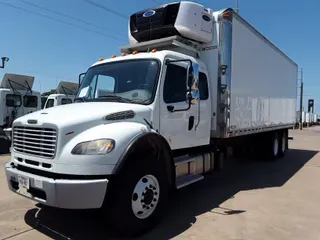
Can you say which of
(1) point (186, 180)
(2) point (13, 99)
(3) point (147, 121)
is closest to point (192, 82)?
(3) point (147, 121)

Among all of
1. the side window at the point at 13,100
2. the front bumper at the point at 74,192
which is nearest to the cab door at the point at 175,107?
the front bumper at the point at 74,192

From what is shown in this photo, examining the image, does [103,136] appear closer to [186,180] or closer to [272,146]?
[186,180]

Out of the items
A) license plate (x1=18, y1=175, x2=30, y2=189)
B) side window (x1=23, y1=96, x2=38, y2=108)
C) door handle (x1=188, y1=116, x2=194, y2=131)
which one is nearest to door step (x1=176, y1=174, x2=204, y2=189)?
door handle (x1=188, y1=116, x2=194, y2=131)

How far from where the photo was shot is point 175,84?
16.8ft

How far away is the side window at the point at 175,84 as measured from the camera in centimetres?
496

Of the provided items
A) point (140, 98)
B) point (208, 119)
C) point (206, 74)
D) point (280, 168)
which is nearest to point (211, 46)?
point (206, 74)

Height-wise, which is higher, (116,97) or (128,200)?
(116,97)

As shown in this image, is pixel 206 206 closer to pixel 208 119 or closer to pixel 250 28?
pixel 208 119

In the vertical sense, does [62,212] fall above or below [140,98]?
below

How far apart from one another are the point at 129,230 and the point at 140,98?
6.34 feet

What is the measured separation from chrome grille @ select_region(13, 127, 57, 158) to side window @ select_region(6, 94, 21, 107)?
9310 millimetres

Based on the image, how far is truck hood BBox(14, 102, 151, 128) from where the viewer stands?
394 cm

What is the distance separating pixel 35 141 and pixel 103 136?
1.01 meters

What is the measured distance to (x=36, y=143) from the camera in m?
4.07
